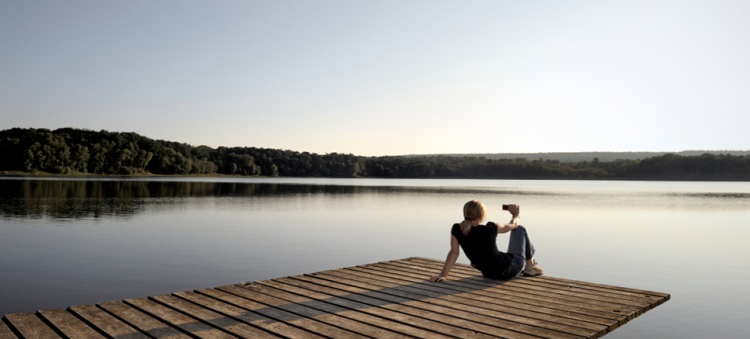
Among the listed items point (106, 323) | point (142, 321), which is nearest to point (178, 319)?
point (142, 321)

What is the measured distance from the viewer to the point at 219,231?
20.9 metres

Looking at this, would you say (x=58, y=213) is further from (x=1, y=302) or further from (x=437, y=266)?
(x=437, y=266)

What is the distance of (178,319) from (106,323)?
2.46 feet

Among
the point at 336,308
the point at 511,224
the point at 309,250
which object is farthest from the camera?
the point at 309,250

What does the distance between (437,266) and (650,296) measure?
12.8 ft

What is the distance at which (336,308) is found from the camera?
7156 mm

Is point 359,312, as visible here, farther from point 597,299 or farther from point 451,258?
point 597,299

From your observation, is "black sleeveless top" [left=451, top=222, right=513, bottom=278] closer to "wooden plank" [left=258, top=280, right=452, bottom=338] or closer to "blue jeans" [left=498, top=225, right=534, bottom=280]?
"blue jeans" [left=498, top=225, right=534, bottom=280]

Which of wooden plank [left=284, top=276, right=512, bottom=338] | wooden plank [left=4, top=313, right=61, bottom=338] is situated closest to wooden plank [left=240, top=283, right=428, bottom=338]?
wooden plank [left=284, top=276, right=512, bottom=338]

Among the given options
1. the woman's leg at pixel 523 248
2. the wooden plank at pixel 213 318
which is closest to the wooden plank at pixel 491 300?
the woman's leg at pixel 523 248

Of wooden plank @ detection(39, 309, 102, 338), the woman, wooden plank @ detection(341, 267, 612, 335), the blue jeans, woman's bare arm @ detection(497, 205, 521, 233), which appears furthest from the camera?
the blue jeans

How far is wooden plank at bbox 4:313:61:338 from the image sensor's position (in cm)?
568

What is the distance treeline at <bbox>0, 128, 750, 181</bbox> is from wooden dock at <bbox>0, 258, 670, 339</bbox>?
412 ft

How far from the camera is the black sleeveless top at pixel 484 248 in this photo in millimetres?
8227
